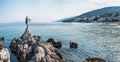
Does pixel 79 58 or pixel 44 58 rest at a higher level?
pixel 44 58

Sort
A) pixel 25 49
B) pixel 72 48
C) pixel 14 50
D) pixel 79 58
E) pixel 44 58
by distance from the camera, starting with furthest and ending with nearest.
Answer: pixel 72 48
pixel 14 50
pixel 79 58
pixel 25 49
pixel 44 58

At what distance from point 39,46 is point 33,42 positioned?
5.92 metres

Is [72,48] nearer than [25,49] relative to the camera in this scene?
No

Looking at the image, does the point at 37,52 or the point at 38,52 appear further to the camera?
the point at 37,52

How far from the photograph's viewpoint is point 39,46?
55.4 metres

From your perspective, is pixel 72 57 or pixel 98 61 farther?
pixel 72 57

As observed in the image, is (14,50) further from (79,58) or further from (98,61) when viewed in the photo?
(98,61)

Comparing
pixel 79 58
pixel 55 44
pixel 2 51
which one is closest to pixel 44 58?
pixel 2 51

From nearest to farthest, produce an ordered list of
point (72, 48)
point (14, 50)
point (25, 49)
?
point (25, 49), point (14, 50), point (72, 48)

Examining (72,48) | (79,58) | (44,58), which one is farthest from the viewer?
(72,48)

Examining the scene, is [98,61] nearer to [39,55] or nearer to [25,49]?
[39,55]

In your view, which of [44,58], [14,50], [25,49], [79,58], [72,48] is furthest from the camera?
[72,48]

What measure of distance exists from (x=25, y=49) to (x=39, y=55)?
11.0m

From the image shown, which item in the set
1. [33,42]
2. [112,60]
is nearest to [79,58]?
[112,60]
